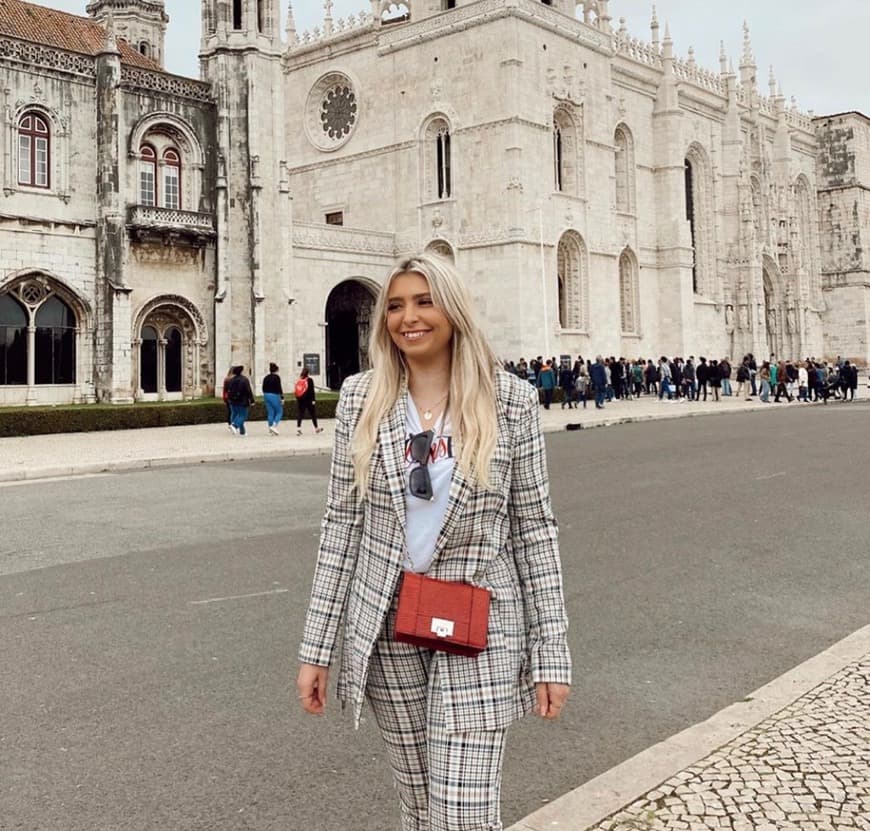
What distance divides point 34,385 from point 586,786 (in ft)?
84.8

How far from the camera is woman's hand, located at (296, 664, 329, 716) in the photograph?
2568 mm

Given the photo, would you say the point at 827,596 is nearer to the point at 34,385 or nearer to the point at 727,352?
the point at 34,385

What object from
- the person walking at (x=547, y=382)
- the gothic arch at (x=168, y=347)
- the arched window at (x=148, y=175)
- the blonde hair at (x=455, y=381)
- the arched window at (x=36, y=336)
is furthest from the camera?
the person walking at (x=547, y=382)

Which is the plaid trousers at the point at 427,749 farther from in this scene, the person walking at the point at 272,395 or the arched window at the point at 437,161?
the arched window at the point at 437,161

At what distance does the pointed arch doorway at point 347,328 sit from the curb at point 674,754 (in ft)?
107

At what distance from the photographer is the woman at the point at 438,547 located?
97.2 inches

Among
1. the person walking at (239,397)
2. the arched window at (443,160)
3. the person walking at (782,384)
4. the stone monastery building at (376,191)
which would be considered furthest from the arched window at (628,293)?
the person walking at (239,397)

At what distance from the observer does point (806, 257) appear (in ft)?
184

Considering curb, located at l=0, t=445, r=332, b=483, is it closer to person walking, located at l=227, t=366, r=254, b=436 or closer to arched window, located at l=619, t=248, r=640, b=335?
Result: person walking, located at l=227, t=366, r=254, b=436

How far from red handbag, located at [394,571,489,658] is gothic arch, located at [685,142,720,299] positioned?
154ft

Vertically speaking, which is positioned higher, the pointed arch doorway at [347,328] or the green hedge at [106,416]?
the pointed arch doorway at [347,328]

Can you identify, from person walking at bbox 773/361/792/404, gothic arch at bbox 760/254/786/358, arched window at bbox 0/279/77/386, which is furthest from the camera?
gothic arch at bbox 760/254/786/358

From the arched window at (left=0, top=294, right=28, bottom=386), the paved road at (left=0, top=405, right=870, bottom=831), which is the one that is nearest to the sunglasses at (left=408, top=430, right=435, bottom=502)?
the paved road at (left=0, top=405, right=870, bottom=831)

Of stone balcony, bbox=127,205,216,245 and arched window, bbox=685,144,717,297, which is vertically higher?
arched window, bbox=685,144,717,297
